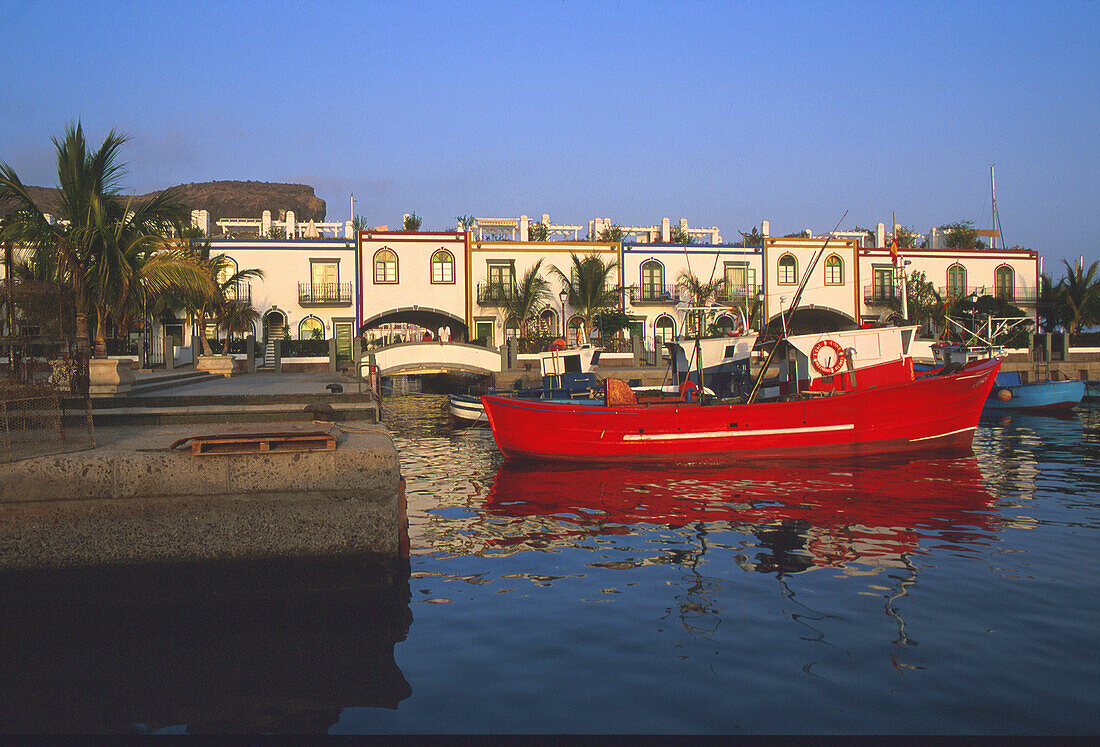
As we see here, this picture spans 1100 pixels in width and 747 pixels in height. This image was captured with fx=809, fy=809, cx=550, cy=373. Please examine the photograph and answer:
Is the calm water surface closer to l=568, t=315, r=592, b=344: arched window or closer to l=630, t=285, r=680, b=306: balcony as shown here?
l=568, t=315, r=592, b=344: arched window

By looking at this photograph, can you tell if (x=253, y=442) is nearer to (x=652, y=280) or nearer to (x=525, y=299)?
(x=525, y=299)

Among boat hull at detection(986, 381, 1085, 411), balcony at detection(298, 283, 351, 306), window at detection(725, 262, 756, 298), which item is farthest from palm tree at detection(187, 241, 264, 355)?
boat hull at detection(986, 381, 1085, 411)

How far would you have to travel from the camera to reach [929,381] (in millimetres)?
16984

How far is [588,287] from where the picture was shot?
3888 centimetres

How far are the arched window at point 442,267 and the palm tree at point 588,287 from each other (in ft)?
16.3

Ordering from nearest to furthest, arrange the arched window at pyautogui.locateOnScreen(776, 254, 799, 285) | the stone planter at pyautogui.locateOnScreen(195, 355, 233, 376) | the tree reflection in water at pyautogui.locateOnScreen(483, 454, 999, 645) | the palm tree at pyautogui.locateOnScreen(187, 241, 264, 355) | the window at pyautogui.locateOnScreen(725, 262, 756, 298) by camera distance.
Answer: the tree reflection in water at pyautogui.locateOnScreen(483, 454, 999, 645) < the stone planter at pyautogui.locateOnScreen(195, 355, 233, 376) < the palm tree at pyautogui.locateOnScreen(187, 241, 264, 355) < the window at pyautogui.locateOnScreen(725, 262, 756, 298) < the arched window at pyautogui.locateOnScreen(776, 254, 799, 285)

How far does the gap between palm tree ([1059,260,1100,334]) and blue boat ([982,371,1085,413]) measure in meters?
15.2

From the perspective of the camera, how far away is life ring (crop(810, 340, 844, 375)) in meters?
17.4

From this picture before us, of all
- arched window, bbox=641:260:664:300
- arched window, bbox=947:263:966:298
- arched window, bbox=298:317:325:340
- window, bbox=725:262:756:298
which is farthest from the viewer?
arched window, bbox=947:263:966:298

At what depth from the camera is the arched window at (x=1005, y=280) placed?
43.3 metres

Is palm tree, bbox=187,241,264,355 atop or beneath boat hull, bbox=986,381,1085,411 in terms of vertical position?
atop

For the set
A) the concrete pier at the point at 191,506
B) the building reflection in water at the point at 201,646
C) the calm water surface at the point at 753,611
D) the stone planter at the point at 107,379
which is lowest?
the calm water surface at the point at 753,611

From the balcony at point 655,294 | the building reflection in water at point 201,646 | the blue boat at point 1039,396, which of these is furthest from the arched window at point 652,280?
the building reflection in water at point 201,646

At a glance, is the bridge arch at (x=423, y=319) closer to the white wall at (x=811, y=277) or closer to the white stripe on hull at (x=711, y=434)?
the white wall at (x=811, y=277)
